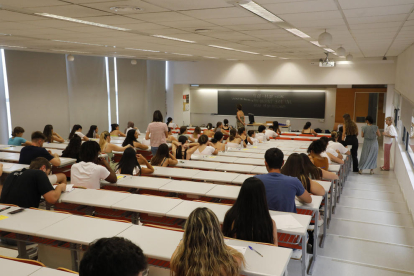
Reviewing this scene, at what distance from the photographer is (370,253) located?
3.97m

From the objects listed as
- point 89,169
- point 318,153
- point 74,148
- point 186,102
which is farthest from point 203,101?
point 89,169

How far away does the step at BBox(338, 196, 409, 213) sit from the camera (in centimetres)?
568

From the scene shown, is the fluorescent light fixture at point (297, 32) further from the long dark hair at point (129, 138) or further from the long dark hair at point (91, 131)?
the long dark hair at point (91, 131)

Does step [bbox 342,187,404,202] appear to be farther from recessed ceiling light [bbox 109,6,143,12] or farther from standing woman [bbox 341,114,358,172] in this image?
recessed ceiling light [bbox 109,6,143,12]

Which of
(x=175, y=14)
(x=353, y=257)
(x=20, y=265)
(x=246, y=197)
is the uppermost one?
(x=175, y=14)

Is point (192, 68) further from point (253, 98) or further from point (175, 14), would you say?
point (175, 14)

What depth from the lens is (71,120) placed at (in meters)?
11.3

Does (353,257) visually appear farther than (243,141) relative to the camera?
No

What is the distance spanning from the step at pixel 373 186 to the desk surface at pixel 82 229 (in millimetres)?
5660

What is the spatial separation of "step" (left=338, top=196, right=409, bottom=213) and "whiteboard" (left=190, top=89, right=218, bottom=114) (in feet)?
31.1

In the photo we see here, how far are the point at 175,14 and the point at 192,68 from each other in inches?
420

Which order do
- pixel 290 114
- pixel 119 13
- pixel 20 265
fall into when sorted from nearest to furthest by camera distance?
pixel 20 265
pixel 119 13
pixel 290 114

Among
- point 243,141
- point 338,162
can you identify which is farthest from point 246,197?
point 243,141

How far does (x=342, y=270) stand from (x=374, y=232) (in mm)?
1313
